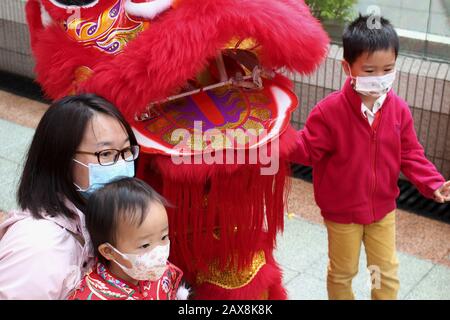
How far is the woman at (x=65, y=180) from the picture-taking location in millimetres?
1762

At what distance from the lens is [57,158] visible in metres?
1.88

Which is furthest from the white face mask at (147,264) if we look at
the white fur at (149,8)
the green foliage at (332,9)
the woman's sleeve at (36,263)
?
the green foliage at (332,9)

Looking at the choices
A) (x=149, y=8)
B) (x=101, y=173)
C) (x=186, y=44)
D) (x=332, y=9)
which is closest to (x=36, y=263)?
(x=101, y=173)

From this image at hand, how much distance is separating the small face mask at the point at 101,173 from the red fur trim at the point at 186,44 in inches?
8.6

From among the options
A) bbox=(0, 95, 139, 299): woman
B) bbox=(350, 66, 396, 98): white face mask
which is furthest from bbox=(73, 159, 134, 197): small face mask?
bbox=(350, 66, 396, 98): white face mask

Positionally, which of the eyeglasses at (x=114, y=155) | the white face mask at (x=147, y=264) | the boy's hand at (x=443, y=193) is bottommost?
the boy's hand at (x=443, y=193)

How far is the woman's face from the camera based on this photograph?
1.90 m

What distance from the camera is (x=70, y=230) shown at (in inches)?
72.5

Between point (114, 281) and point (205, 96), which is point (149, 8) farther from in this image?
point (114, 281)

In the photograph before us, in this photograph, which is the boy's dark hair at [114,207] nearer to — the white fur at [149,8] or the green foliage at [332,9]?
the white fur at [149,8]

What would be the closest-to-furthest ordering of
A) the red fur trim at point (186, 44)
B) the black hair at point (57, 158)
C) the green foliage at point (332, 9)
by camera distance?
the black hair at point (57, 158)
the red fur trim at point (186, 44)
the green foliage at point (332, 9)

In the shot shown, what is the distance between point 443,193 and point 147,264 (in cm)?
130
